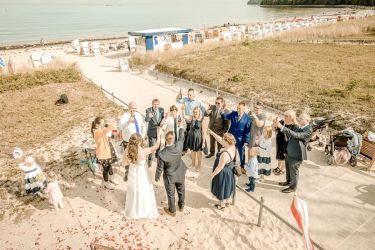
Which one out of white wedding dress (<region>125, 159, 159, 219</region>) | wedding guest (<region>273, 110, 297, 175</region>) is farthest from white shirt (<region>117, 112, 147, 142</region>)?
wedding guest (<region>273, 110, 297, 175</region>)

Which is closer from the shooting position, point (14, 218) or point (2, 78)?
point (14, 218)

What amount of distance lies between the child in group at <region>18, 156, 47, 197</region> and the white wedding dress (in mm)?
2557

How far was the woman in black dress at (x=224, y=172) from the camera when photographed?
5953 millimetres

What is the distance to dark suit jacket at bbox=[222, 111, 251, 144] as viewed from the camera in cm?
756

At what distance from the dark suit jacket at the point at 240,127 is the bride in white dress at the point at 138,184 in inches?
98.3

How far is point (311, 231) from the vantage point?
5.92m

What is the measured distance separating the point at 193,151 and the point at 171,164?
93.7 inches

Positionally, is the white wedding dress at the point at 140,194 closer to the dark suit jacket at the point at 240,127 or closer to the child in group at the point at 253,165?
the child in group at the point at 253,165

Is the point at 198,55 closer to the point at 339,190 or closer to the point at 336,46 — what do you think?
the point at 336,46

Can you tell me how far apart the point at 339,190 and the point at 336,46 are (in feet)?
75.0

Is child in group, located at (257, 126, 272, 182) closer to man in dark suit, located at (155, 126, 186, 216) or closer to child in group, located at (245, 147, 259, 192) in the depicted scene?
child in group, located at (245, 147, 259, 192)

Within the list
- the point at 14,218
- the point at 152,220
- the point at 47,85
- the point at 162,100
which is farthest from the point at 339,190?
the point at 47,85

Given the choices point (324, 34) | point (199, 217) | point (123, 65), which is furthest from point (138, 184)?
point (324, 34)

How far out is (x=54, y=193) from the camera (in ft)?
22.6
